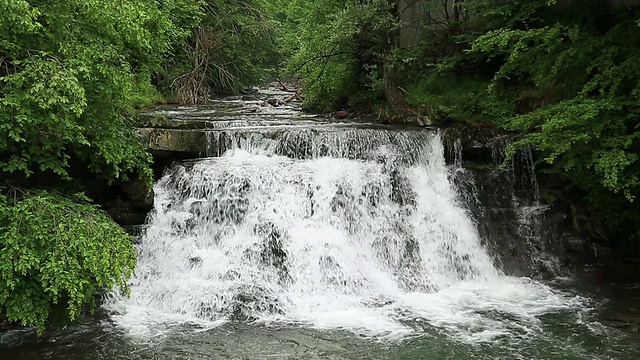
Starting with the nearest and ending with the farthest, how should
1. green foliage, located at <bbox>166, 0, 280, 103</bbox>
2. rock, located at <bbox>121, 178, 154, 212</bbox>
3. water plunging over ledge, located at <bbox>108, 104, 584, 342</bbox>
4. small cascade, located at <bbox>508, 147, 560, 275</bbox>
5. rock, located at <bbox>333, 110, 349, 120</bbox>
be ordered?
water plunging over ledge, located at <bbox>108, 104, 584, 342</bbox>
rock, located at <bbox>121, 178, 154, 212</bbox>
small cascade, located at <bbox>508, 147, 560, 275</bbox>
rock, located at <bbox>333, 110, 349, 120</bbox>
green foliage, located at <bbox>166, 0, 280, 103</bbox>

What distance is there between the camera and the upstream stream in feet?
20.2

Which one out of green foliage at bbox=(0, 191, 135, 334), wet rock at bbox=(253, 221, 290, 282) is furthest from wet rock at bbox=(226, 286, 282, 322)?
green foliage at bbox=(0, 191, 135, 334)

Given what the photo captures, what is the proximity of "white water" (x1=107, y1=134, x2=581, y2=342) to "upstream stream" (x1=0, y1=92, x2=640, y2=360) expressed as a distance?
21 millimetres

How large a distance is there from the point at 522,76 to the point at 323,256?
201 inches

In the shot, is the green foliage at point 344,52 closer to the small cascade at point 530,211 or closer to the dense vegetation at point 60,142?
the small cascade at point 530,211

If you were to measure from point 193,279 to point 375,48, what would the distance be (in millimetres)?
6853

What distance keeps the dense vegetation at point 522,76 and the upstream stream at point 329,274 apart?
1.12 metres

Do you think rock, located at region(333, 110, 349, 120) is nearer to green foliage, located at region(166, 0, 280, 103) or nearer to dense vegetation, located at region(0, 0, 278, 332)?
green foliage, located at region(166, 0, 280, 103)

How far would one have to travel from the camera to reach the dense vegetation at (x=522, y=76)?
24.3ft

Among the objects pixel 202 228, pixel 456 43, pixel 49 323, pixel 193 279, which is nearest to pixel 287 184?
pixel 202 228

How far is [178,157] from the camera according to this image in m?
9.16

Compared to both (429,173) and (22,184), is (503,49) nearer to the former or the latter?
(429,173)

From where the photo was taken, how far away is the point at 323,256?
7.96 meters

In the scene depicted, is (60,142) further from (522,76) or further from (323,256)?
(522,76)
